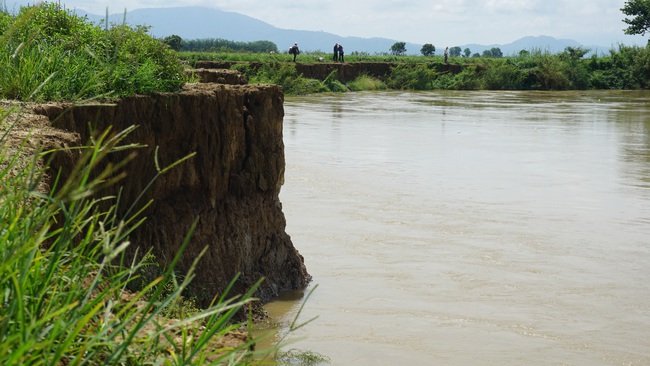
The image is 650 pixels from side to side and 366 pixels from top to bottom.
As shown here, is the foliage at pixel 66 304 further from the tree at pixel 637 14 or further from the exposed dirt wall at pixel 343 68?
the tree at pixel 637 14

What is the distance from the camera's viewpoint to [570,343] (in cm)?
802

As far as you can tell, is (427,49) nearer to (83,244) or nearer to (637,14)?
(637,14)

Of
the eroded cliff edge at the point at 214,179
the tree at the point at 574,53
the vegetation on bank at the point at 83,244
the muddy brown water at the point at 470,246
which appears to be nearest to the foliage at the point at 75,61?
the vegetation on bank at the point at 83,244

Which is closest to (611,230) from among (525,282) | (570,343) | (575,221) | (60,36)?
(575,221)

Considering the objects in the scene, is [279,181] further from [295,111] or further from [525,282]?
[295,111]

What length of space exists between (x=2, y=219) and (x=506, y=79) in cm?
4841

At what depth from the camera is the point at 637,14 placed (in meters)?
61.6

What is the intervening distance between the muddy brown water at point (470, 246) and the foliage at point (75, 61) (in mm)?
2253

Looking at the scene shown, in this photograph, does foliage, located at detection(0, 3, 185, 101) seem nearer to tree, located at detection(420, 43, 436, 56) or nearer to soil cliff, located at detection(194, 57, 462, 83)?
soil cliff, located at detection(194, 57, 462, 83)

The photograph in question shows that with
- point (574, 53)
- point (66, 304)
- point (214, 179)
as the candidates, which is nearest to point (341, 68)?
point (574, 53)

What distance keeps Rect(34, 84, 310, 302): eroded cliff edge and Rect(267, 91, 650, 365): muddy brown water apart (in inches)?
21.1

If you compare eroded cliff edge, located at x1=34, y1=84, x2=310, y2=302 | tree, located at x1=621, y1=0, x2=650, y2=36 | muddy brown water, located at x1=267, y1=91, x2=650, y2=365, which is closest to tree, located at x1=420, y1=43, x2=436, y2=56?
tree, located at x1=621, y1=0, x2=650, y2=36

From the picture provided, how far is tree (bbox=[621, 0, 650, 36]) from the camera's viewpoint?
60.9 m

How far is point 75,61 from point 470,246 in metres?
5.71
